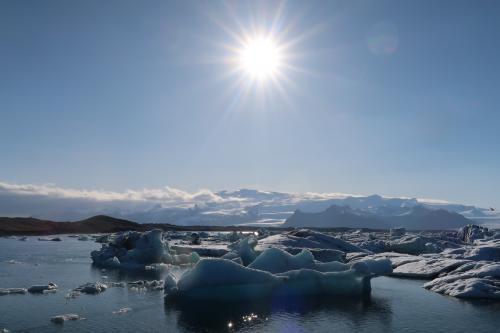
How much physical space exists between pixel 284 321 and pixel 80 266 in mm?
22829

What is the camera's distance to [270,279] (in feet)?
70.3

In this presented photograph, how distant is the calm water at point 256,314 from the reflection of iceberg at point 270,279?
0.79 metres

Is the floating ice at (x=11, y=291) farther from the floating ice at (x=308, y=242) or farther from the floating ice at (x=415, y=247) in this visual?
the floating ice at (x=415, y=247)

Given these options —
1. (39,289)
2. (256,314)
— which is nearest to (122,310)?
(256,314)

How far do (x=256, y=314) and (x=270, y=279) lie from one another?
268 cm

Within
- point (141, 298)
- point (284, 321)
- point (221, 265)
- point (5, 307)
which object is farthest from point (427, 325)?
point (5, 307)

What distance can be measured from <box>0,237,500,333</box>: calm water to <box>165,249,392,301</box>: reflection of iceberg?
2.60 feet

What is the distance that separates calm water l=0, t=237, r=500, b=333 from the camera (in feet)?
54.6

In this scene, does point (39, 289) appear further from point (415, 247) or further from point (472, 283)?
point (415, 247)

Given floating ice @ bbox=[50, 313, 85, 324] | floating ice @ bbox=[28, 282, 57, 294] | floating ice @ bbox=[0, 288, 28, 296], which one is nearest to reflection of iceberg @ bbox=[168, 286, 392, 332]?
floating ice @ bbox=[50, 313, 85, 324]

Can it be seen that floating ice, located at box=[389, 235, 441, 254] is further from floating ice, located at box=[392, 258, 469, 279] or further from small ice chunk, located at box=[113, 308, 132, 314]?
small ice chunk, located at box=[113, 308, 132, 314]

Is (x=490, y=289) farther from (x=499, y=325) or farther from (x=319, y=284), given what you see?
(x=319, y=284)

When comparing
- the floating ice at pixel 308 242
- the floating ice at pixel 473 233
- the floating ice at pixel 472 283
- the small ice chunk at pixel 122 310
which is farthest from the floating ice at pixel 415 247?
the small ice chunk at pixel 122 310

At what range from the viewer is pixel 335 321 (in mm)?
18078
